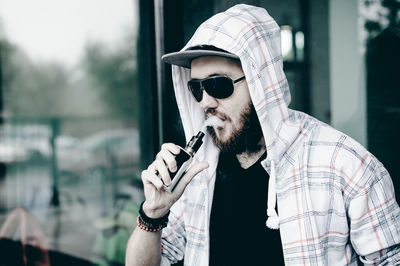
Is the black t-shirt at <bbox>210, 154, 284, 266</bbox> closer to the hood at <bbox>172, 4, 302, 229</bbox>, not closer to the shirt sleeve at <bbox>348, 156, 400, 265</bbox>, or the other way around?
the hood at <bbox>172, 4, 302, 229</bbox>

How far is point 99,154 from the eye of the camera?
5199 mm

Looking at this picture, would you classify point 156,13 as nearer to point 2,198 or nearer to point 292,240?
point 292,240

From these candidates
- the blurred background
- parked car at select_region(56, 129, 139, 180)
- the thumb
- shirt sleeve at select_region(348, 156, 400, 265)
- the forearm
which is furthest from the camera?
parked car at select_region(56, 129, 139, 180)

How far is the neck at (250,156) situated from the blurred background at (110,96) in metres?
0.58

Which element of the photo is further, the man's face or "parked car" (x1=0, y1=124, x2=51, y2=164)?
"parked car" (x1=0, y1=124, x2=51, y2=164)

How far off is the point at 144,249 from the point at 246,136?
0.69 m

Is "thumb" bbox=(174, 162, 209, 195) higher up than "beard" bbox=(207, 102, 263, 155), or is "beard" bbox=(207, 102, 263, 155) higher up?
"beard" bbox=(207, 102, 263, 155)

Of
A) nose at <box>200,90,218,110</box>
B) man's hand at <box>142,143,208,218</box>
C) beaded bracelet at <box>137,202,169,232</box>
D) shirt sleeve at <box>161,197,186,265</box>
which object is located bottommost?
shirt sleeve at <box>161,197,186,265</box>

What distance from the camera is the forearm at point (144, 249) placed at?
147 cm

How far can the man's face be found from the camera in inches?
59.9

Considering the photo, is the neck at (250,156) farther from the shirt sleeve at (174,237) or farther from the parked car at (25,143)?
the parked car at (25,143)

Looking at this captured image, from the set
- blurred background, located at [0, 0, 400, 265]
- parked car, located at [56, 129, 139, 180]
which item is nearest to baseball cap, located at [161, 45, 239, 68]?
blurred background, located at [0, 0, 400, 265]

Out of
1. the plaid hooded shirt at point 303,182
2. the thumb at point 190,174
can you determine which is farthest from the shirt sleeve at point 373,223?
the thumb at point 190,174

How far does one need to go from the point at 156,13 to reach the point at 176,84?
62cm
